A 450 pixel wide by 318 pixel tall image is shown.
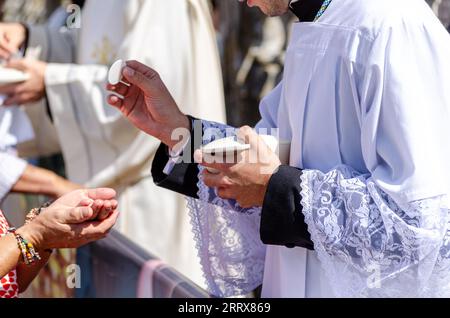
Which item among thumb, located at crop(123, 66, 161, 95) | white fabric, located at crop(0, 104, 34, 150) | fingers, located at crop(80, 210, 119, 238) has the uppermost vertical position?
thumb, located at crop(123, 66, 161, 95)

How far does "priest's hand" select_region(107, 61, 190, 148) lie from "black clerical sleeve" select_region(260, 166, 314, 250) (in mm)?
385

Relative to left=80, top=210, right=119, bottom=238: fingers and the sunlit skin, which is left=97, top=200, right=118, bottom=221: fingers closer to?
left=80, top=210, right=119, bottom=238: fingers

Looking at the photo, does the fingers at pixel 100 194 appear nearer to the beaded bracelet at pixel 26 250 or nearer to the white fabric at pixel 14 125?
the beaded bracelet at pixel 26 250

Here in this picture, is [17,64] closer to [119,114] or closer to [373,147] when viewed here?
[119,114]

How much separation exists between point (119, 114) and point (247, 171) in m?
1.66

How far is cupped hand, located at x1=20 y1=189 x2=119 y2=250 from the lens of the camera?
1942 mm

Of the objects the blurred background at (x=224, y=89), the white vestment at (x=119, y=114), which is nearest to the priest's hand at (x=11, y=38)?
the white vestment at (x=119, y=114)

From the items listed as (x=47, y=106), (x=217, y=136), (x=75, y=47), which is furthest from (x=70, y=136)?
(x=217, y=136)

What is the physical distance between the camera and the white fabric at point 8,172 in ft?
9.90

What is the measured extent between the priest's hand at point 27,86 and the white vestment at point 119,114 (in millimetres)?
34

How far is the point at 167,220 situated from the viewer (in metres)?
3.66

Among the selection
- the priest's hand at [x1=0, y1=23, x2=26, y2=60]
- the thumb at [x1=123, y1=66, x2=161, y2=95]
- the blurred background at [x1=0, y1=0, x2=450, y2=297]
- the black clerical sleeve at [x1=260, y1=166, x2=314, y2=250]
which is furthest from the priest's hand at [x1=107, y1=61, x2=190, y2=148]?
the priest's hand at [x1=0, y1=23, x2=26, y2=60]
